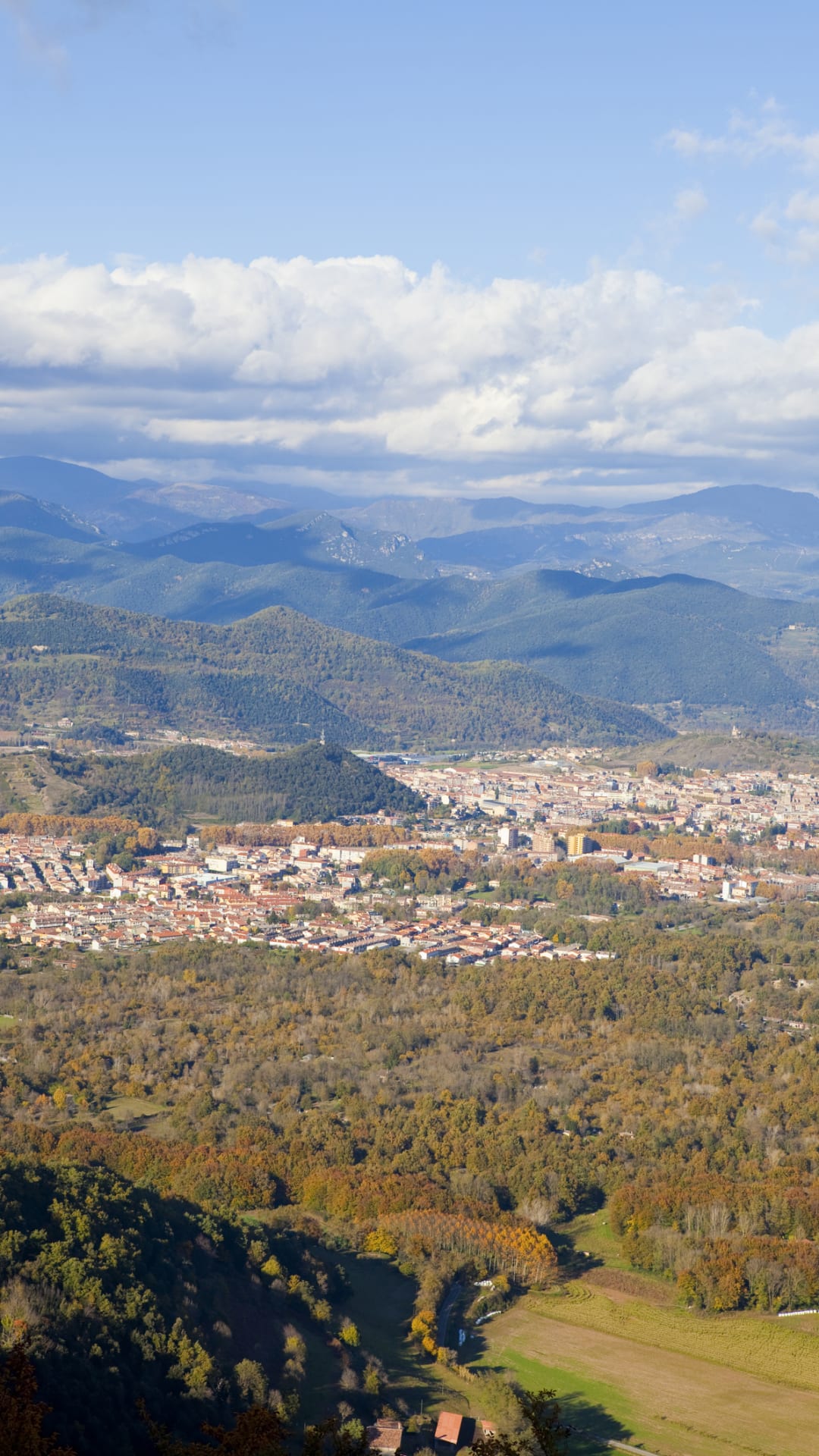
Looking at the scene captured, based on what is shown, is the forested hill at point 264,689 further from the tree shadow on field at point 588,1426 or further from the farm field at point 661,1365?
the tree shadow on field at point 588,1426

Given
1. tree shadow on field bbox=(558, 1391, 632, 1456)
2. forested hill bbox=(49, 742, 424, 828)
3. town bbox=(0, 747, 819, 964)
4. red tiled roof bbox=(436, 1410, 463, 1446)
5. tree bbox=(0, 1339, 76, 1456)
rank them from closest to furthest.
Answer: tree bbox=(0, 1339, 76, 1456), red tiled roof bbox=(436, 1410, 463, 1446), tree shadow on field bbox=(558, 1391, 632, 1456), town bbox=(0, 747, 819, 964), forested hill bbox=(49, 742, 424, 828)

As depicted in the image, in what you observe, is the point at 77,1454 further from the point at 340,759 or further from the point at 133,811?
the point at 340,759

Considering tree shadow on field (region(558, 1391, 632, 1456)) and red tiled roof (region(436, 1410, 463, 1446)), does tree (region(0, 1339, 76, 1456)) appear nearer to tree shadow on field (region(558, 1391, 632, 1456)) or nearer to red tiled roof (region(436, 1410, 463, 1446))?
red tiled roof (region(436, 1410, 463, 1446))

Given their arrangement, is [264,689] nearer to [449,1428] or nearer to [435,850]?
[435,850]

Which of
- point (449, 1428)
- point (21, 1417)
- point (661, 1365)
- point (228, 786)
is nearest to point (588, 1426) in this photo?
point (449, 1428)

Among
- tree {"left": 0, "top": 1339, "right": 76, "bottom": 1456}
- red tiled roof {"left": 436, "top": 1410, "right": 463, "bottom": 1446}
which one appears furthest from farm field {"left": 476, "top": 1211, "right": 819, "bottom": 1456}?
tree {"left": 0, "top": 1339, "right": 76, "bottom": 1456}

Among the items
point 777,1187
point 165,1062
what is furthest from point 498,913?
point 777,1187
